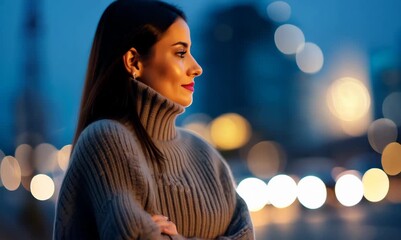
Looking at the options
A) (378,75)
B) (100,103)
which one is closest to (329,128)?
(378,75)

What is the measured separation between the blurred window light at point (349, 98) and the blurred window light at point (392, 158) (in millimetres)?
2381

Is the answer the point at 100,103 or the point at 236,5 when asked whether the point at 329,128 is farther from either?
the point at 100,103

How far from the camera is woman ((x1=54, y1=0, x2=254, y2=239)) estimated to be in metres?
1.57

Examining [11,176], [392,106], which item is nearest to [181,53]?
[11,176]

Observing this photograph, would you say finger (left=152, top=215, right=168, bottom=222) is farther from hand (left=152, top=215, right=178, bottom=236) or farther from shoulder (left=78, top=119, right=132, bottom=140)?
shoulder (left=78, top=119, right=132, bottom=140)

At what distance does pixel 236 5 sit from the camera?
40312 millimetres

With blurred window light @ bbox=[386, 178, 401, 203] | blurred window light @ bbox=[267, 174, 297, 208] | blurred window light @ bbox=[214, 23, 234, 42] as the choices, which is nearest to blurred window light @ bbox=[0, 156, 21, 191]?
blurred window light @ bbox=[267, 174, 297, 208]

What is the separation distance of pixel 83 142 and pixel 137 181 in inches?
7.0

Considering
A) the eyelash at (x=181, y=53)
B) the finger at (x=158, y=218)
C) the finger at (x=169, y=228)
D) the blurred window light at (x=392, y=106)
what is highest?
the blurred window light at (x=392, y=106)

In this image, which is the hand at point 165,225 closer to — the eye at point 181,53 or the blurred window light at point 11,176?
the eye at point 181,53

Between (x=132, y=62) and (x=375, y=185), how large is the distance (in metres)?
17.6

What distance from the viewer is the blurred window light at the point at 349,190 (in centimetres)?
Answer: 1515

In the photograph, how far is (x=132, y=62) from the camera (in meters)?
1.74

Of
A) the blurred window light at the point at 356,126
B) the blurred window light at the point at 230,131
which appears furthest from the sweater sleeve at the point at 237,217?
the blurred window light at the point at 356,126
